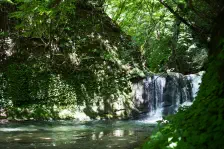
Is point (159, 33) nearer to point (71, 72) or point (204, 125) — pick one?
point (71, 72)

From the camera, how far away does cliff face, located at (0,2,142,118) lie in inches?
539

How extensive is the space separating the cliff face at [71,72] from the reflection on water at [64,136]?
6.77 feet

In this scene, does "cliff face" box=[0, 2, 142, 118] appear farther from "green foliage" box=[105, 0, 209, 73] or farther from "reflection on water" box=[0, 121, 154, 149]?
"reflection on water" box=[0, 121, 154, 149]

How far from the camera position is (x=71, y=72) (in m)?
14.7

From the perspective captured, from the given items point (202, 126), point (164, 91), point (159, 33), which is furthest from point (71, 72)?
point (202, 126)

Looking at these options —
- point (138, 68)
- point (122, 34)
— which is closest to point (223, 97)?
point (138, 68)

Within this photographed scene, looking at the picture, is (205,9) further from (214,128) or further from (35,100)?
(35,100)

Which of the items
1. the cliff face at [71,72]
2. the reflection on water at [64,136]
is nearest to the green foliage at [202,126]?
the reflection on water at [64,136]

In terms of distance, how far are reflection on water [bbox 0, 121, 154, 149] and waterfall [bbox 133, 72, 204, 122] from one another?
4063mm

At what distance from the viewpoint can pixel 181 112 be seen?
201 inches

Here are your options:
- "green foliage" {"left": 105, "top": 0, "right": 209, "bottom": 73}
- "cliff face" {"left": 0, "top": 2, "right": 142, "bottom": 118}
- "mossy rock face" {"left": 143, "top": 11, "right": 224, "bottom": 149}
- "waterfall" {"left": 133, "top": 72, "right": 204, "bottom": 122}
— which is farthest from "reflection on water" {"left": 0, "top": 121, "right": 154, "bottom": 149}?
"waterfall" {"left": 133, "top": 72, "right": 204, "bottom": 122}

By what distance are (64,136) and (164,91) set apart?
23.7ft

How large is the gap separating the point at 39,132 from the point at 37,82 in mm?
4474

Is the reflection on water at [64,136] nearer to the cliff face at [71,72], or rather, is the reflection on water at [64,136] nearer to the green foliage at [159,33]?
the cliff face at [71,72]
